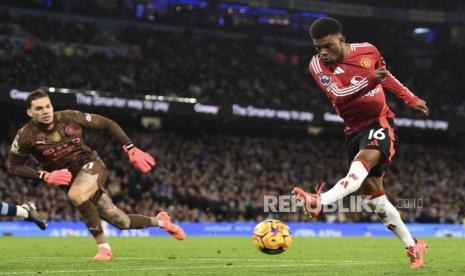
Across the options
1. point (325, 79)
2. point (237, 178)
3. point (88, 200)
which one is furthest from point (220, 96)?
point (325, 79)

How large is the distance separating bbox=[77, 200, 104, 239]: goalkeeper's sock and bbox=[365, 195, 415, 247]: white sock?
401 centimetres

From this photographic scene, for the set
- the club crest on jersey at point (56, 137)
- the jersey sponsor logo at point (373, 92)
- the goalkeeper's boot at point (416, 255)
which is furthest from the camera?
the club crest on jersey at point (56, 137)

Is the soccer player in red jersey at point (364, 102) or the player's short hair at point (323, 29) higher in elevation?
the player's short hair at point (323, 29)

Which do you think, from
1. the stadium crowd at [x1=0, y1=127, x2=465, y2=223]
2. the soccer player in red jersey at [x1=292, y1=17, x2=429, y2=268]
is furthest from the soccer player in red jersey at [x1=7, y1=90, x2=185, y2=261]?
the stadium crowd at [x1=0, y1=127, x2=465, y2=223]

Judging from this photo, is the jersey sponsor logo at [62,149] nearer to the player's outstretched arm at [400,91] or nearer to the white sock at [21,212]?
the white sock at [21,212]

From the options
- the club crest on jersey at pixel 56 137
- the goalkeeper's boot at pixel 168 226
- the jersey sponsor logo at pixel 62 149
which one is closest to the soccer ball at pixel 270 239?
the goalkeeper's boot at pixel 168 226

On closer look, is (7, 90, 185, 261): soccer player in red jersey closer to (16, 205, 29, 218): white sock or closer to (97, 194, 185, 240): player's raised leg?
(97, 194, 185, 240): player's raised leg

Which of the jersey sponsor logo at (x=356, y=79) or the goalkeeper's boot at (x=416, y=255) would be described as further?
the goalkeeper's boot at (x=416, y=255)

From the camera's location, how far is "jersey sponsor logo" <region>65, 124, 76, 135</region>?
11250 millimetres

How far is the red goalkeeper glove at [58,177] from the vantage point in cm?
1049

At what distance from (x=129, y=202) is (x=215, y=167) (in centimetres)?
654

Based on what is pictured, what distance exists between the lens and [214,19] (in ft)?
157

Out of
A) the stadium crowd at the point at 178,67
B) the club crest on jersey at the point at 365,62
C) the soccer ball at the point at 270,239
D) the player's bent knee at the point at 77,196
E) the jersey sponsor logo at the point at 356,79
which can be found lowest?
the soccer ball at the point at 270,239

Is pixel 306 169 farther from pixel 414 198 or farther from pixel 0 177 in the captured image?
pixel 0 177
